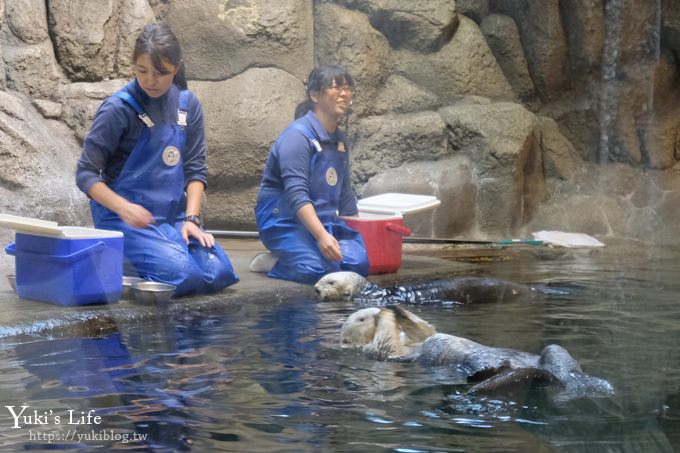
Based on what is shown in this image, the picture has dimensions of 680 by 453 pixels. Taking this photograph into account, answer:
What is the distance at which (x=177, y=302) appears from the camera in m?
4.70

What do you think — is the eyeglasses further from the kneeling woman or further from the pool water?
the pool water

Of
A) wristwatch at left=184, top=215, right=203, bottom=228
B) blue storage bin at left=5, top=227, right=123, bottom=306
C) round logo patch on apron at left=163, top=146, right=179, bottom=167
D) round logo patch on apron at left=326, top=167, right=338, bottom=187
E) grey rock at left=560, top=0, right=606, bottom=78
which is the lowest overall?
blue storage bin at left=5, top=227, right=123, bottom=306

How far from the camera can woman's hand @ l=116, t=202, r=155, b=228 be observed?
15.1ft

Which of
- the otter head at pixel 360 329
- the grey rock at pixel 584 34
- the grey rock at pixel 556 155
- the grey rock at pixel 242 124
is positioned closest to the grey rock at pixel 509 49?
the grey rock at pixel 556 155

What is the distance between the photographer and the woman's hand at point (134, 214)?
461 cm

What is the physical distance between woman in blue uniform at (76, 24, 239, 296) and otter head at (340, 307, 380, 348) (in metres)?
1.18

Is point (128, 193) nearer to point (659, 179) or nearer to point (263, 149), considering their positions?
point (263, 149)

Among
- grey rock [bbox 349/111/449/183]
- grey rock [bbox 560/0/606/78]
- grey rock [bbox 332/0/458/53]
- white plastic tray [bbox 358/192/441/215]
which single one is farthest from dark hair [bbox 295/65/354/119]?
grey rock [bbox 560/0/606/78]

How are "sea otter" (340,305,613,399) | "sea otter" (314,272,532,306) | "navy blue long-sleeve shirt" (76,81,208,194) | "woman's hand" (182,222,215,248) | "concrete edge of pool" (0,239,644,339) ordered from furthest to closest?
"sea otter" (314,272,532,306) < "woman's hand" (182,222,215,248) < "navy blue long-sleeve shirt" (76,81,208,194) < "concrete edge of pool" (0,239,644,339) < "sea otter" (340,305,613,399)

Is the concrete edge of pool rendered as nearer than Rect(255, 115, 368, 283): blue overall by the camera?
Yes

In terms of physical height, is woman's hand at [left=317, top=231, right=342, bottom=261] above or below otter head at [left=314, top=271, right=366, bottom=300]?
above

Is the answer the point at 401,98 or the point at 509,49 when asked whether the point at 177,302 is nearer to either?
the point at 401,98

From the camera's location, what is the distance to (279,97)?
8.09 m

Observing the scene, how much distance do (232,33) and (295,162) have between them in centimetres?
311
